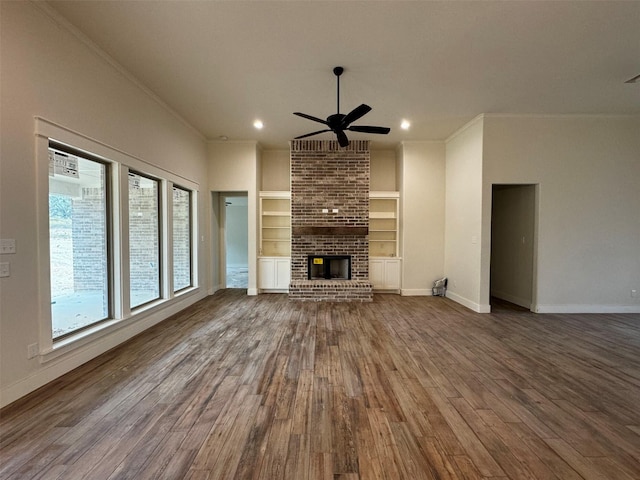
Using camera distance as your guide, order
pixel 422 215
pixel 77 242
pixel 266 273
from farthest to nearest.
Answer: pixel 266 273 < pixel 422 215 < pixel 77 242

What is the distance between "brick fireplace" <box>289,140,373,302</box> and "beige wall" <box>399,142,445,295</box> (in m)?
0.85

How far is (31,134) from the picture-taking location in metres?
2.30

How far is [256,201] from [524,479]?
559cm

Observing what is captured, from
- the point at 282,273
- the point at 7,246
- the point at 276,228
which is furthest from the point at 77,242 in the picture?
the point at 276,228

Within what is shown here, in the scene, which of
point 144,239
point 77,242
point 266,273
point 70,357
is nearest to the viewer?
point 70,357

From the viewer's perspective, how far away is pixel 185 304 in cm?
494

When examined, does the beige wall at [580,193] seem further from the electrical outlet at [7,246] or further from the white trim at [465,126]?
the electrical outlet at [7,246]

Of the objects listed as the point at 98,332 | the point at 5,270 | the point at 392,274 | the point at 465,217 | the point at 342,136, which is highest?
the point at 342,136

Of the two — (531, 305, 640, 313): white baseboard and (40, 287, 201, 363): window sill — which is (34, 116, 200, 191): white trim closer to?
(40, 287, 201, 363): window sill

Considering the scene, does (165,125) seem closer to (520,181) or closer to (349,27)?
(349,27)

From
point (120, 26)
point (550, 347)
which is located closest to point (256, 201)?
point (120, 26)

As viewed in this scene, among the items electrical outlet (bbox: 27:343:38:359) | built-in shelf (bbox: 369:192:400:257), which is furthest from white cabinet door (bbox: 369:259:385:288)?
electrical outlet (bbox: 27:343:38:359)

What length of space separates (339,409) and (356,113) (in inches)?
118

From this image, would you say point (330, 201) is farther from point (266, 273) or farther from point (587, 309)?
Result: point (587, 309)
